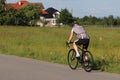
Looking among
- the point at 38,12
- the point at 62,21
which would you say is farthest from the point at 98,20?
the point at 38,12

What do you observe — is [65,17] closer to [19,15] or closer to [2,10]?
[19,15]

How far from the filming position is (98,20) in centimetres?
14512

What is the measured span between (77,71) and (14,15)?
101 m

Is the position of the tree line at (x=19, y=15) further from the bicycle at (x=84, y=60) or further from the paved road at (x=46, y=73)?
the bicycle at (x=84, y=60)

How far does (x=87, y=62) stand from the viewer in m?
13.7

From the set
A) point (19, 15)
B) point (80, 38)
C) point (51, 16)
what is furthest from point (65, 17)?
point (80, 38)

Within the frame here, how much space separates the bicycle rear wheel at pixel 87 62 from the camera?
13672 mm

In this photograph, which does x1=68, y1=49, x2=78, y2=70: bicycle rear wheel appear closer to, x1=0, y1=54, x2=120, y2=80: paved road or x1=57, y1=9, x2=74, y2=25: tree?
x1=0, y1=54, x2=120, y2=80: paved road

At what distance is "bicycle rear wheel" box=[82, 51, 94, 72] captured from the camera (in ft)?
44.9

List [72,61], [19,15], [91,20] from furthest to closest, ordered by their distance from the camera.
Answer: [91,20] < [19,15] < [72,61]

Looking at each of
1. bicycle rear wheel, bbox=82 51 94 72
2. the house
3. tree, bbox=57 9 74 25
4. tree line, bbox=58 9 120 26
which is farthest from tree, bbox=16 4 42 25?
bicycle rear wheel, bbox=82 51 94 72

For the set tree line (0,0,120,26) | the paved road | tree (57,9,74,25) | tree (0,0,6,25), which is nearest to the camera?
the paved road

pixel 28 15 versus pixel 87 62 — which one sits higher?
pixel 87 62

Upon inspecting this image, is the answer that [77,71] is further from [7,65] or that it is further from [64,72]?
[7,65]
